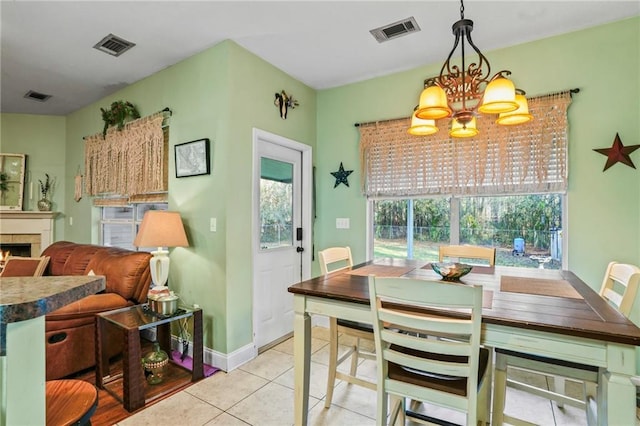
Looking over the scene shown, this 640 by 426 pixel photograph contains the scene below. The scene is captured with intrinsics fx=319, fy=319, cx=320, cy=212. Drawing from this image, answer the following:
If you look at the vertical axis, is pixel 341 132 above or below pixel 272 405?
above

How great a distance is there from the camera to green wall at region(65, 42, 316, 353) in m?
2.66

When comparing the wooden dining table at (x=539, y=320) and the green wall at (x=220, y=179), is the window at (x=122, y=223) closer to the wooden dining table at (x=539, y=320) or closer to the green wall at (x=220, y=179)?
the green wall at (x=220, y=179)

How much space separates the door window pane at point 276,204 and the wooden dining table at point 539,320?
4.24 ft

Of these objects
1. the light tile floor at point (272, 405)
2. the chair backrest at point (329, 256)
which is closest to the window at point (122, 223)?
the light tile floor at point (272, 405)

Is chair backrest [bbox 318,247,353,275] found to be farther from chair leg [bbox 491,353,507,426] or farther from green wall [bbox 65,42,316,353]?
chair leg [bbox 491,353,507,426]

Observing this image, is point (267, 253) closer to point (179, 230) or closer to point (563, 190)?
point (179, 230)

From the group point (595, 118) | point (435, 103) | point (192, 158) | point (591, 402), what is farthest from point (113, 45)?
point (591, 402)

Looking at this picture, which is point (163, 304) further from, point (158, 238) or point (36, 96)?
point (36, 96)

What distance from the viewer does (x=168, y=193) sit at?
10.2 feet

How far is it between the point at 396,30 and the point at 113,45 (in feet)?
7.90

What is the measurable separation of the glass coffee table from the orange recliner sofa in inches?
6.2

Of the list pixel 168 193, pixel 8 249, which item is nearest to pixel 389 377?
pixel 168 193

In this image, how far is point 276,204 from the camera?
3320 mm

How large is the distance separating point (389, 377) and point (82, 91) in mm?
4554
